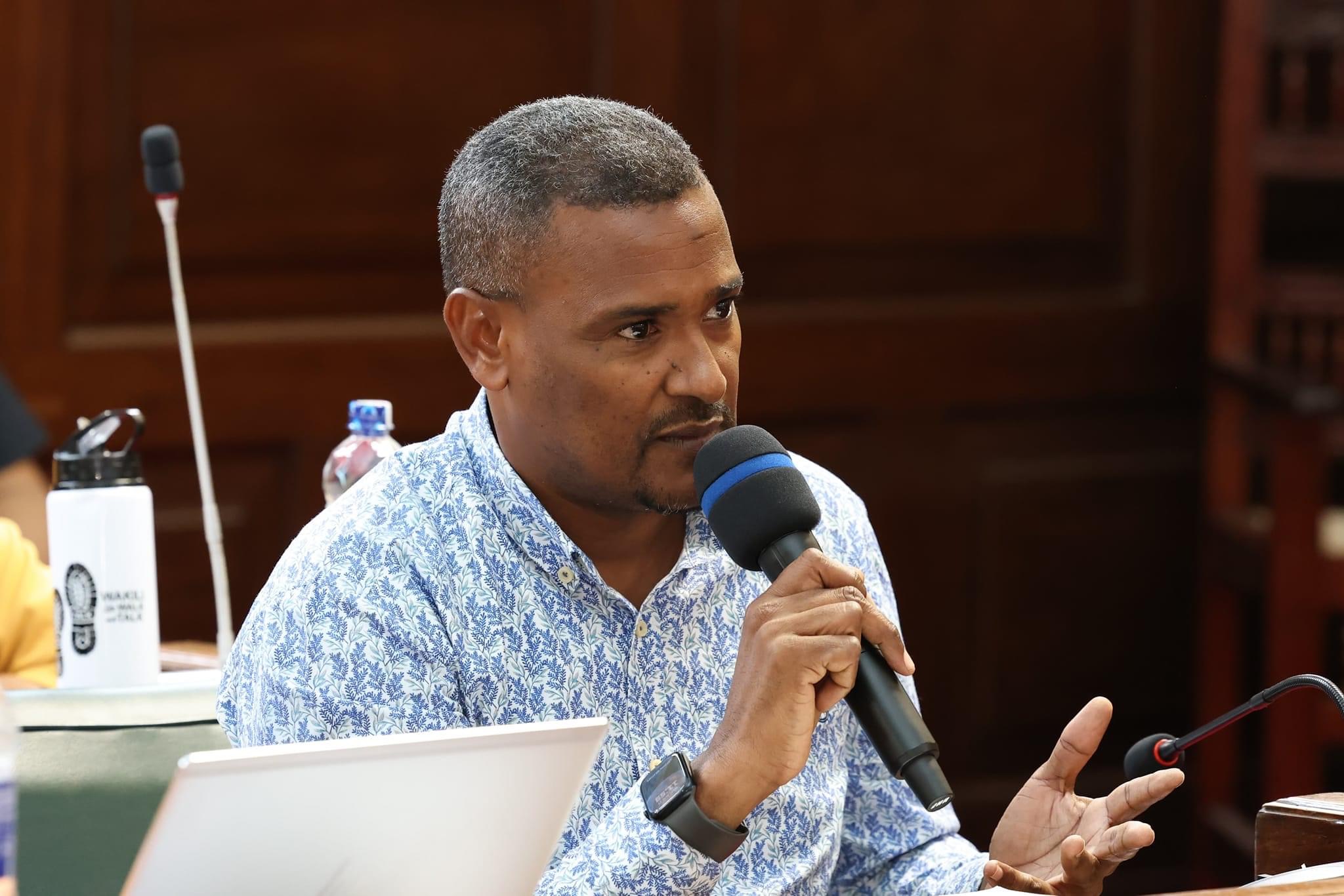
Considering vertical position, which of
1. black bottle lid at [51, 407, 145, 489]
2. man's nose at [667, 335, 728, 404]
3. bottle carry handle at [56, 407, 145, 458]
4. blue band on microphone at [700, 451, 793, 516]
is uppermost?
man's nose at [667, 335, 728, 404]

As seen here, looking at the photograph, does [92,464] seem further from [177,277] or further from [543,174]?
[543,174]

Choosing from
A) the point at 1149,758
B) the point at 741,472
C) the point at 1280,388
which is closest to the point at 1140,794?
the point at 1149,758

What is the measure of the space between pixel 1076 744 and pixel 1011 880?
0.14 m

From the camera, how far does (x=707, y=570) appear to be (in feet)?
5.09

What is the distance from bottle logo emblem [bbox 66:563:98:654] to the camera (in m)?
1.64

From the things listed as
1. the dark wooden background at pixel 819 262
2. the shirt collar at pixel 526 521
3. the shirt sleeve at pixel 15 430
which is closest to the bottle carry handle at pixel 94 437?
the shirt collar at pixel 526 521

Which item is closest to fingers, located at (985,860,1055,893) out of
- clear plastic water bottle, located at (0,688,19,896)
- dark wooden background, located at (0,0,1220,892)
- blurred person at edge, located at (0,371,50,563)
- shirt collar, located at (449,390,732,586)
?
shirt collar, located at (449,390,732,586)

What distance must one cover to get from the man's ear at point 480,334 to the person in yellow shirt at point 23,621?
655 mm

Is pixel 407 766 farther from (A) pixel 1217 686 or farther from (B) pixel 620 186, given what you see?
(A) pixel 1217 686

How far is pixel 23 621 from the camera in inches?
76.2

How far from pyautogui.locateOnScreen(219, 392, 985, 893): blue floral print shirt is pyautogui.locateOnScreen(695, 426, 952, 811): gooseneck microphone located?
17 centimetres

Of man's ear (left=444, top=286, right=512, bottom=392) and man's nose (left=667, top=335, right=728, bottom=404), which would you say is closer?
man's nose (left=667, top=335, right=728, bottom=404)

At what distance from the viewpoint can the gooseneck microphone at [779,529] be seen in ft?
3.92

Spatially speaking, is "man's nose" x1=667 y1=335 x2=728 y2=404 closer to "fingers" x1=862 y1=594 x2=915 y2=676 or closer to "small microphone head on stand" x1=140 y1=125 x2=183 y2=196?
"fingers" x1=862 y1=594 x2=915 y2=676
